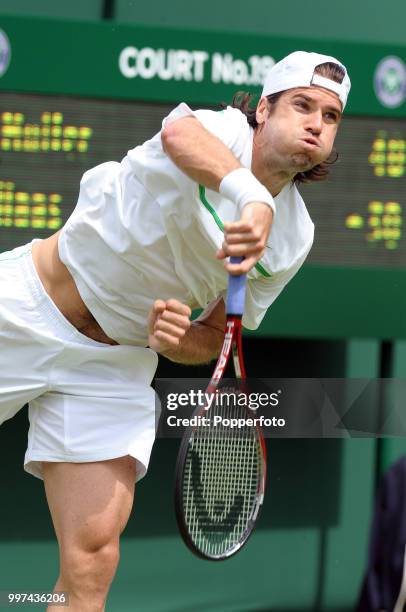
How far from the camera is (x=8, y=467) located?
15.0 feet

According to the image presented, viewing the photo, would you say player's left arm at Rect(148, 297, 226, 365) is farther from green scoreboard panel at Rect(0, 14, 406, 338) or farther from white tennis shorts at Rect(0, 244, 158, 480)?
green scoreboard panel at Rect(0, 14, 406, 338)

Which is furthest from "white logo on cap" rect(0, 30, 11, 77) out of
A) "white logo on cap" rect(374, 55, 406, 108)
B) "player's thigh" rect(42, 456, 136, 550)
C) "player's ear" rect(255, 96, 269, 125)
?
"player's thigh" rect(42, 456, 136, 550)

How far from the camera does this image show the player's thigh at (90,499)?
277 centimetres

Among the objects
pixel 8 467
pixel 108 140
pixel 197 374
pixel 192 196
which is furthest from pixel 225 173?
pixel 8 467

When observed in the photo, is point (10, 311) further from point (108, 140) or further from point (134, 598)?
point (134, 598)

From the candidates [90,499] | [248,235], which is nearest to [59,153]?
[90,499]

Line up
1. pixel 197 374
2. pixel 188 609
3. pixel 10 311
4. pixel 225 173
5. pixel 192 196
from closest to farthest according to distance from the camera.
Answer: pixel 225 173 → pixel 192 196 → pixel 10 311 → pixel 197 374 → pixel 188 609

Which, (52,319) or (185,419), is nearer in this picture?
(52,319)

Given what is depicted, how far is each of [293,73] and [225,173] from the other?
405 millimetres

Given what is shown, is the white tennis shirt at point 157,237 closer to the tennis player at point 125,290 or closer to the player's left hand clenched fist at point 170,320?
the tennis player at point 125,290

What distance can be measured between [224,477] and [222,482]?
12 mm

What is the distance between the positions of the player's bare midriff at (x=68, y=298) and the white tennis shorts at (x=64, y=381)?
0.05 feet

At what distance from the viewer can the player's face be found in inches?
103

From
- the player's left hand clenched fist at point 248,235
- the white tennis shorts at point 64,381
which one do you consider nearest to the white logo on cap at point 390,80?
the white tennis shorts at point 64,381
